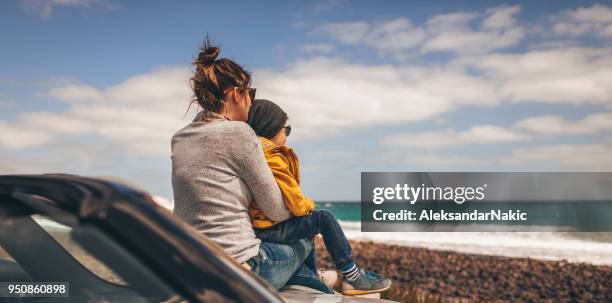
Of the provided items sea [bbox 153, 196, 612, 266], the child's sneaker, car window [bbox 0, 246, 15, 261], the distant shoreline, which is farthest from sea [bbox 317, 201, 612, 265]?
car window [bbox 0, 246, 15, 261]

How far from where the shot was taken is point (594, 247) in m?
25.5

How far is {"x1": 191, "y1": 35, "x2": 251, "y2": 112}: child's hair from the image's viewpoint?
2.88 m

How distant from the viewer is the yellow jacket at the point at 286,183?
2766mm

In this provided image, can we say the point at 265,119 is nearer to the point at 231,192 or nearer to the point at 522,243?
the point at 231,192

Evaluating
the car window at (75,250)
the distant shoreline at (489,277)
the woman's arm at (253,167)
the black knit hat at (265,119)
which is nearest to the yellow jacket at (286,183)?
the woman's arm at (253,167)

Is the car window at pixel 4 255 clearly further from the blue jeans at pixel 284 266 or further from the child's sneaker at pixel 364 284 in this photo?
the child's sneaker at pixel 364 284

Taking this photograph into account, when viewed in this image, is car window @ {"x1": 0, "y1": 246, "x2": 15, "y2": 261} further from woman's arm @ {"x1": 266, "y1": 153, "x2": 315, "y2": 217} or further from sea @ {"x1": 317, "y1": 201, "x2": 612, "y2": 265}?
sea @ {"x1": 317, "y1": 201, "x2": 612, "y2": 265}

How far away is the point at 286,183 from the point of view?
9.20ft

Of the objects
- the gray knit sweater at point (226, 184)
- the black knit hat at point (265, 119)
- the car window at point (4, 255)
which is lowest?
the car window at point (4, 255)

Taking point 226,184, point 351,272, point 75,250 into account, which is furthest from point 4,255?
point 351,272

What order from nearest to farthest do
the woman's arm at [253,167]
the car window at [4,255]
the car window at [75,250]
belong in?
the car window at [75,250]
the car window at [4,255]
the woman's arm at [253,167]

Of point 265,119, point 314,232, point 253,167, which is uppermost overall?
point 265,119

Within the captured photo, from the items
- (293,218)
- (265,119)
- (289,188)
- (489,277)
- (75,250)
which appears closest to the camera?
(75,250)

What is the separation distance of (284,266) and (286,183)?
410mm
